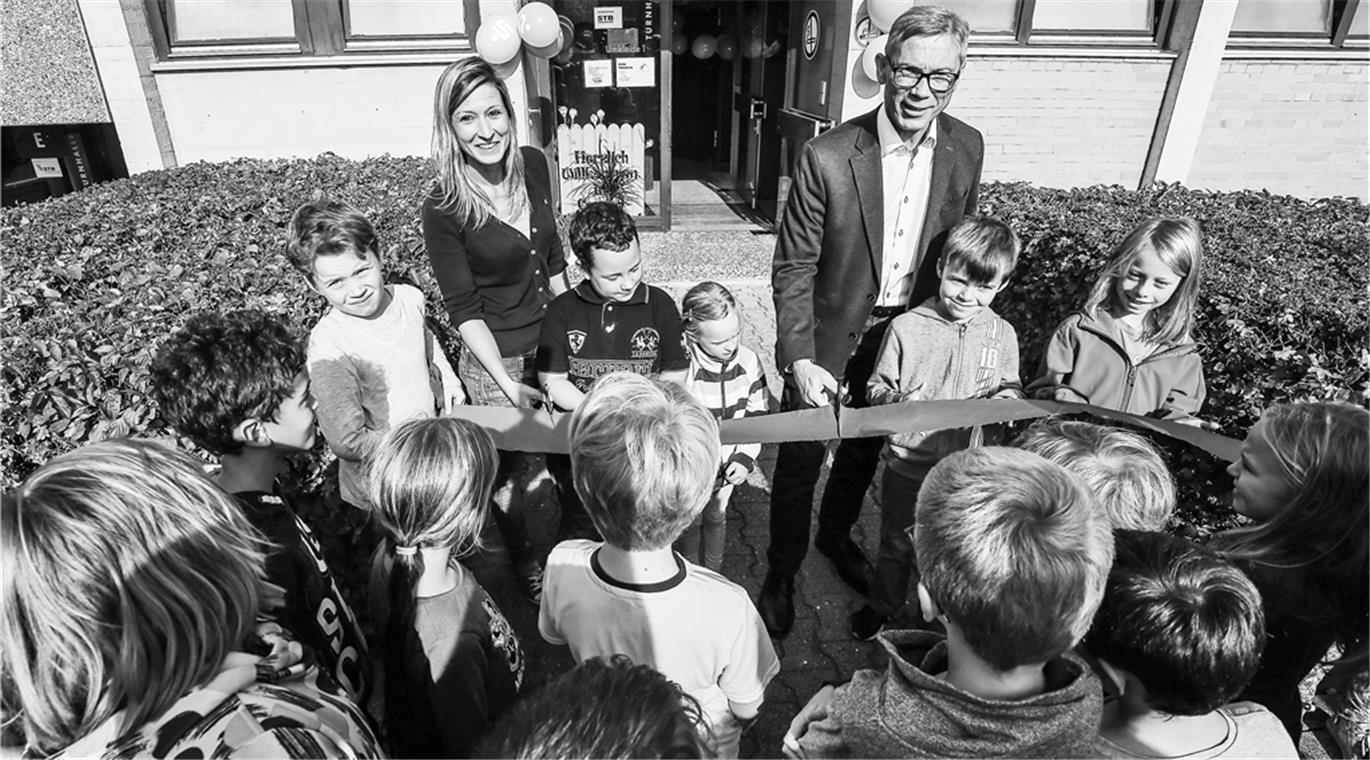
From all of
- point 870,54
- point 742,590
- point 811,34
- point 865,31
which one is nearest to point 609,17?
point 811,34

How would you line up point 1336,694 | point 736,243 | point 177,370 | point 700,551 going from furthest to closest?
point 736,243 < point 700,551 < point 1336,694 < point 177,370

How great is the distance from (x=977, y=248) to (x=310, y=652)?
2.39 m

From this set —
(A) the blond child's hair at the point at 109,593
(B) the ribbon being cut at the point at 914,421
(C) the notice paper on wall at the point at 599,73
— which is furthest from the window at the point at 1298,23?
(A) the blond child's hair at the point at 109,593

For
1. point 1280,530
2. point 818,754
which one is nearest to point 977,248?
point 1280,530

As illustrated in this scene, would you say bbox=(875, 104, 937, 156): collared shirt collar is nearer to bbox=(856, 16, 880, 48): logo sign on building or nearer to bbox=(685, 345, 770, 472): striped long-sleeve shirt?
bbox=(685, 345, 770, 472): striped long-sleeve shirt

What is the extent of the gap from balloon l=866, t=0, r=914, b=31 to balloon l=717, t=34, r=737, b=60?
3.76 meters

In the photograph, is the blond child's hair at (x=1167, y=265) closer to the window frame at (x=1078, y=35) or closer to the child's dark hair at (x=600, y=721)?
the child's dark hair at (x=600, y=721)

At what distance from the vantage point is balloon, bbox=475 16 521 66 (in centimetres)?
752

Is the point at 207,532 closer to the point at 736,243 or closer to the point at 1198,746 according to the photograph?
the point at 1198,746

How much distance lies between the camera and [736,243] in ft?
28.6

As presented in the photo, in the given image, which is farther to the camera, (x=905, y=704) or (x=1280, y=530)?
(x=1280, y=530)

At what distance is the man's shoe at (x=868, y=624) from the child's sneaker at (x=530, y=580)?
4.64 ft

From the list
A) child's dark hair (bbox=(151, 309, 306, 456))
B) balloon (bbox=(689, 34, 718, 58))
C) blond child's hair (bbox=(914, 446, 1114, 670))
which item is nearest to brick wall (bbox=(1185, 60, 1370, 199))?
balloon (bbox=(689, 34, 718, 58))

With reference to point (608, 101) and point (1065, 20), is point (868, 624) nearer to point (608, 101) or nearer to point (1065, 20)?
point (608, 101)
